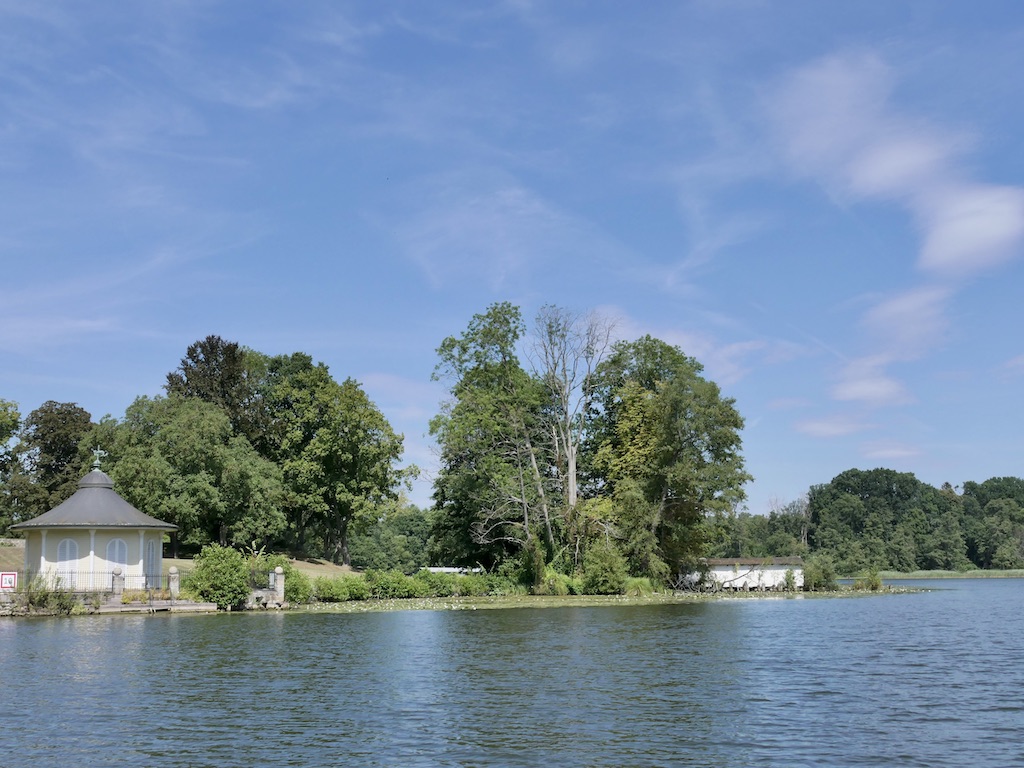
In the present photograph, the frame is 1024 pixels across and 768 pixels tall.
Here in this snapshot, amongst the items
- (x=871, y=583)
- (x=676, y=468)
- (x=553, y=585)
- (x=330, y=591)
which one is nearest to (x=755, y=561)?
(x=871, y=583)

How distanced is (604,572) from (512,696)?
A: 131ft

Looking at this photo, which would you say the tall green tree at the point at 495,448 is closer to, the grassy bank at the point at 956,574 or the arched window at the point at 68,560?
the arched window at the point at 68,560

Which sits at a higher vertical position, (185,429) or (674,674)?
(185,429)

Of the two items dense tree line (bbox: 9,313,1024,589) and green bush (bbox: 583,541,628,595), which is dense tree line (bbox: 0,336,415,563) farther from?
green bush (bbox: 583,541,628,595)

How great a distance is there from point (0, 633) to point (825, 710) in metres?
30.3

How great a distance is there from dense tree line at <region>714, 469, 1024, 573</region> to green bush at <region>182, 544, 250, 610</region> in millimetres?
81928

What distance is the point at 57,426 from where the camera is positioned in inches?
2977

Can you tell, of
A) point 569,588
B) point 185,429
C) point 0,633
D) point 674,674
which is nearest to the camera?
point 674,674

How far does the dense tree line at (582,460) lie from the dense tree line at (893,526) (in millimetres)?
54298

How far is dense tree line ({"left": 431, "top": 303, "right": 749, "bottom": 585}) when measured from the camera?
6206cm

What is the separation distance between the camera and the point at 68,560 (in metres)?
49.1

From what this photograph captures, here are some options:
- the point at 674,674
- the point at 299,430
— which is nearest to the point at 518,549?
the point at 299,430

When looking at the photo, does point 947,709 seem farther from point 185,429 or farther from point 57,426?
point 57,426

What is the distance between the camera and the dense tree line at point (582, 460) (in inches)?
2443
